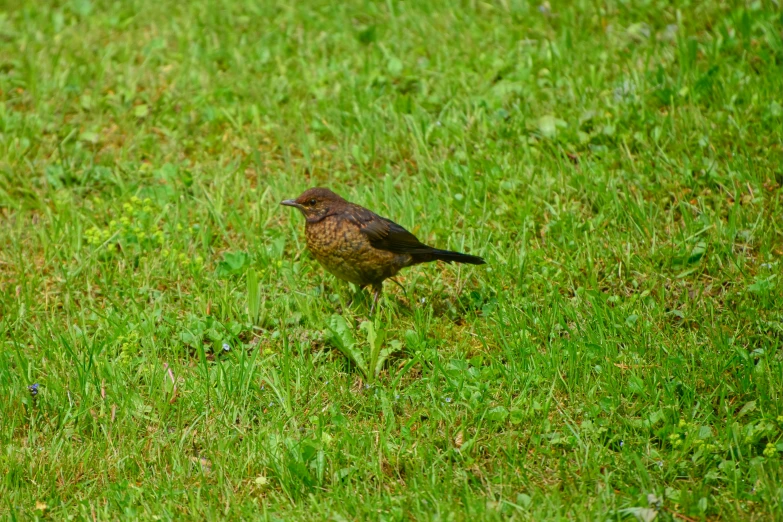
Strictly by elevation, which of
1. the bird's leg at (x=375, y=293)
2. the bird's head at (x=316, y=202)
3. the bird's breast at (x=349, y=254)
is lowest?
the bird's leg at (x=375, y=293)

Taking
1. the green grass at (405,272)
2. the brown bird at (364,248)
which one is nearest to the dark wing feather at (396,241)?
the brown bird at (364,248)

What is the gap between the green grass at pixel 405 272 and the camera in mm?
4066

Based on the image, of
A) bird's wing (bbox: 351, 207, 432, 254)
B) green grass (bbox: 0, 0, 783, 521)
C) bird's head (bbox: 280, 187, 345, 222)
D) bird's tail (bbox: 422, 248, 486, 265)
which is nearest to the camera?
green grass (bbox: 0, 0, 783, 521)

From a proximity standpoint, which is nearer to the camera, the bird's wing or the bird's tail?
the bird's tail

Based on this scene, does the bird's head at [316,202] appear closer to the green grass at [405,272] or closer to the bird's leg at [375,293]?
the green grass at [405,272]

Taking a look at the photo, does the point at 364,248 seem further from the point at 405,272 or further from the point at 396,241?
the point at 405,272

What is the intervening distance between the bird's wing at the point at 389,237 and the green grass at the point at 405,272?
31 centimetres

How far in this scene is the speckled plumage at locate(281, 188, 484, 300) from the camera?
5188 millimetres

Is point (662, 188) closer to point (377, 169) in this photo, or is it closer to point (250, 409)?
point (377, 169)

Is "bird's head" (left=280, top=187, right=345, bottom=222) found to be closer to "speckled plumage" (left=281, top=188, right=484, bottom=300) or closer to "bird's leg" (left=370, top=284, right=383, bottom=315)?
"speckled plumage" (left=281, top=188, right=484, bottom=300)

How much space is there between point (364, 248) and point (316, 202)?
51cm

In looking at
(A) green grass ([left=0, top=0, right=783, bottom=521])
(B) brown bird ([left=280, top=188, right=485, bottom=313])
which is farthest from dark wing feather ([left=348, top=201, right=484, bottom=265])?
(A) green grass ([left=0, top=0, right=783, bottom=521])

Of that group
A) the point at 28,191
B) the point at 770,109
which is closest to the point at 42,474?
the point at 28,191

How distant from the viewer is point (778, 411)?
4137mm
